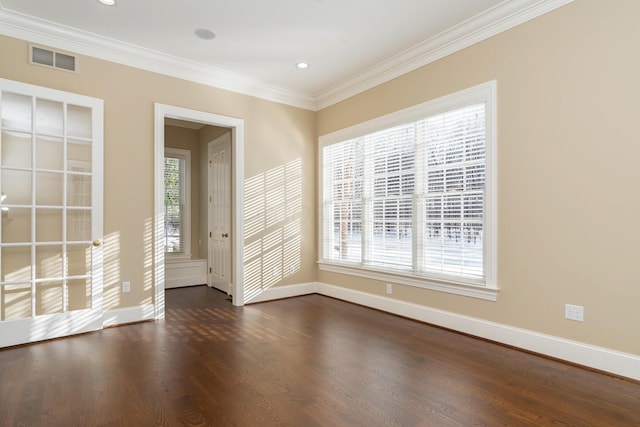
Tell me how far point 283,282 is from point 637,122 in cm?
435

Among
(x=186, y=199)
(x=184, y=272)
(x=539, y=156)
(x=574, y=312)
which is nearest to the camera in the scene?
(x=574, y=312)

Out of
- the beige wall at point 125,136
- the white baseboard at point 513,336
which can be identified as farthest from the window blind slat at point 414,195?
the beige wall at point 125,136

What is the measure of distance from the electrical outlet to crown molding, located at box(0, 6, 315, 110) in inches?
173

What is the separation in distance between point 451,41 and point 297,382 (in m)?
3.65

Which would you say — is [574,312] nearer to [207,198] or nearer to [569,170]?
[569,170]

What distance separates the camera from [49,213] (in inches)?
136

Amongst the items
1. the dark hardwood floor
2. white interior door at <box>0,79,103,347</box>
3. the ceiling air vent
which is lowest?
the dark hardwood floor

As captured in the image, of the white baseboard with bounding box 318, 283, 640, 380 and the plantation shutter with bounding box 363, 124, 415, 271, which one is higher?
the plantation shutter with bounding box 363, 124, 415, 271

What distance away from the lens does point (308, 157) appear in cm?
560

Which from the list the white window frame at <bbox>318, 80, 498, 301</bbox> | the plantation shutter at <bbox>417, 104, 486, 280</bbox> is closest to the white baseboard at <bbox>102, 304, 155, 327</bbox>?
the white window frame at <bbox>318, 80, 498, 301</bbox>

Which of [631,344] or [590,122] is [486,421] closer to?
[631,344]

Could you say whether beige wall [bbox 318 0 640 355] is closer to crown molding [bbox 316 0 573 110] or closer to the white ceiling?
crown molding [bbox 316 0 573 110]

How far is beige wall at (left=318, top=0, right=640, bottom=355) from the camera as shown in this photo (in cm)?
257

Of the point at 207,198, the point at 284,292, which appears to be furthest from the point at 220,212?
the point at 284,292
